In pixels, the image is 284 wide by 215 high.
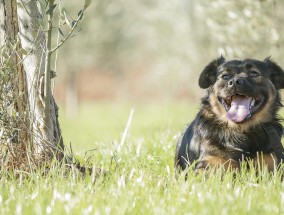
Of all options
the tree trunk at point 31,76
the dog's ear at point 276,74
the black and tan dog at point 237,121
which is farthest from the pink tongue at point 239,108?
the tree trunk at point 31,76

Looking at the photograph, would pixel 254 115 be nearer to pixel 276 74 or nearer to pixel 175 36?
pixel 276 74

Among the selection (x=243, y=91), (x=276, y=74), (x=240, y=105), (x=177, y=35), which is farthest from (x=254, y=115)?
(x=177, y=35)

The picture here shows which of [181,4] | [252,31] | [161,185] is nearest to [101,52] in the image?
[181,4]

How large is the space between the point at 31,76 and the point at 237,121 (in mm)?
2308

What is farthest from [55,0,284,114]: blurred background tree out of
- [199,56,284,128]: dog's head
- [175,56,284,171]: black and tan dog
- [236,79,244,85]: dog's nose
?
[236,79,244,85]: dog's nose

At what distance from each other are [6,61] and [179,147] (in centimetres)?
241

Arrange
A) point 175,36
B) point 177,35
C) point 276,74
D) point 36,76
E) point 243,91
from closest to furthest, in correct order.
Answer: point 36,76 → point 243,91 → point 276,74 → point 177,35 → point 175,36

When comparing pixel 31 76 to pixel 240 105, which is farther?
pixel 240 105

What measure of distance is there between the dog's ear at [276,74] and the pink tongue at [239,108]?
634 mm

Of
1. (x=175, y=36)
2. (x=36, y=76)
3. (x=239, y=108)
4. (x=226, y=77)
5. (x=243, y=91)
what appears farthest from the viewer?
(x=175, y=36)

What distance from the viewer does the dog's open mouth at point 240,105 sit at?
22.2ft

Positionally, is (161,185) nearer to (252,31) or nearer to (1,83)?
(1,83)

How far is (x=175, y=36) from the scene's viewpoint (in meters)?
31.2

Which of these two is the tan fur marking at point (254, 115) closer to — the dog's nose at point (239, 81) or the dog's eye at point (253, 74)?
the dog's eye at point (253, 74)
